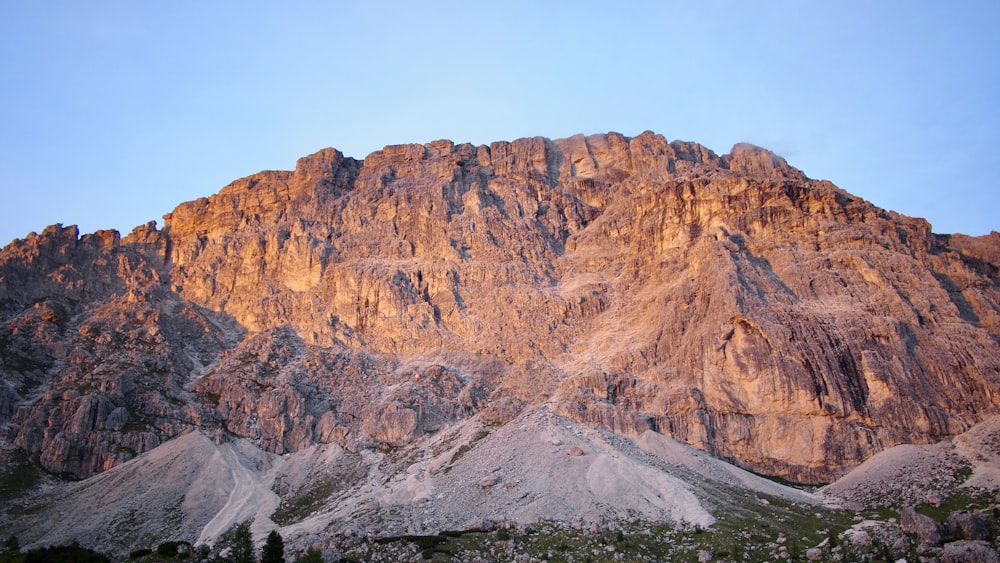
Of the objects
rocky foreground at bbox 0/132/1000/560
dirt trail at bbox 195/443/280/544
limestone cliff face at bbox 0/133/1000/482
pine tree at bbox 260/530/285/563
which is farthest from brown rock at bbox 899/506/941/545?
dirt trail at bbox 195/443/280/544

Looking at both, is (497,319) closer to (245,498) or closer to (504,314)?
(504,314)

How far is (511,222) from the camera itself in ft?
493

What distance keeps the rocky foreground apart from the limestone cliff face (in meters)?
0.41

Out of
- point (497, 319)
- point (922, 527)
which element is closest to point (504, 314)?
point (497, 319)

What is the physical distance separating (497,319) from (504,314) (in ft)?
5.35

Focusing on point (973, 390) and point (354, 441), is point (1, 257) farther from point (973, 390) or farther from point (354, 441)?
point (973, 390)

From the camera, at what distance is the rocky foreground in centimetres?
10425

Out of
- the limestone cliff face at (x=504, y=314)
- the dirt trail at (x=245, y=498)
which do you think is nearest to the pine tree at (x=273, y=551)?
the dirt trail at (x=245, y=498)

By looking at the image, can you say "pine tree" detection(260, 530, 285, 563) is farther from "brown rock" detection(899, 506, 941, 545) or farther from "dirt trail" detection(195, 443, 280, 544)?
"brown rock" detection(899, 506, 941, 545)

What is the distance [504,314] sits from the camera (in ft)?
430

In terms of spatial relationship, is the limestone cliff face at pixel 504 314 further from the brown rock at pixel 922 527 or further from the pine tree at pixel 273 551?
the pine tree at pixel 273 551

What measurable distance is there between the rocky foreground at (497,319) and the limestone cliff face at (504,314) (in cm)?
41

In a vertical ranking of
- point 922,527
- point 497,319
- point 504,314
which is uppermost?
point 504,314

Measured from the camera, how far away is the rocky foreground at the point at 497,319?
104250 mm
